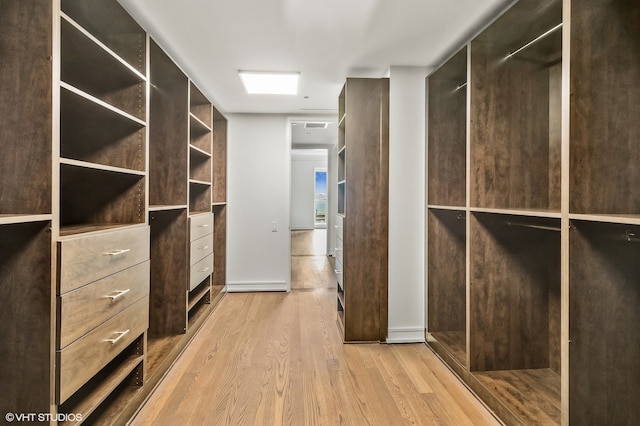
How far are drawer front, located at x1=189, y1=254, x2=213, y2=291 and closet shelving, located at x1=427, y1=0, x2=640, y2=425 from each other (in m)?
2.00

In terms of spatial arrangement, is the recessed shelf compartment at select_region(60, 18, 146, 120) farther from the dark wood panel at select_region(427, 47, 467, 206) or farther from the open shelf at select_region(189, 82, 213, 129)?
the dark wood panel at select_region(427, 47, 467, 206)

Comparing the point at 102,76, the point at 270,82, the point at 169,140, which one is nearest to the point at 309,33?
the point at 270,82

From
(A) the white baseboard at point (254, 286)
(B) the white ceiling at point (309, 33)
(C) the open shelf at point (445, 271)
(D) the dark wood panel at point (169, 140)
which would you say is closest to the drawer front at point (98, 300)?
(D) the dark wood panel at point (169, 140)

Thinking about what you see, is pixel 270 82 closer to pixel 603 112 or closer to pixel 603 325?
pixel 603 112

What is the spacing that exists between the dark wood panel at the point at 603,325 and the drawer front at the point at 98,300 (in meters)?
1.99

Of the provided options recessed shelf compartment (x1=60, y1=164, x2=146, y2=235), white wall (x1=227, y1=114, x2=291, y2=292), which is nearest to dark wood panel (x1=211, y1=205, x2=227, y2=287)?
white wall (x1=227, y1=114, x2=291, y2=292)

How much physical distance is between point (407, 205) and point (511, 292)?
3.24 feet

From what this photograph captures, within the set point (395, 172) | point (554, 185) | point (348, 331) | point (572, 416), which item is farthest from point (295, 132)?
point (572, 416)

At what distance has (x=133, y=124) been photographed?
201 cm

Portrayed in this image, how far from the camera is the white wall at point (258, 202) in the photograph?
435 cm

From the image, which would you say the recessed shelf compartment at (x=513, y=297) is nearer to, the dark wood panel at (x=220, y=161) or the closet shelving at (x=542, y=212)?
the closet shelving at (x=542, y=212)

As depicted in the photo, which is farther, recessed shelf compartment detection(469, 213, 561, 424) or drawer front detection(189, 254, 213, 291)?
drawer front detection(189, 254, 213, 291)

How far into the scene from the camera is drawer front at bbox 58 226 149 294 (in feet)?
4.39

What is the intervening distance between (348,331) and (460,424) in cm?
115
